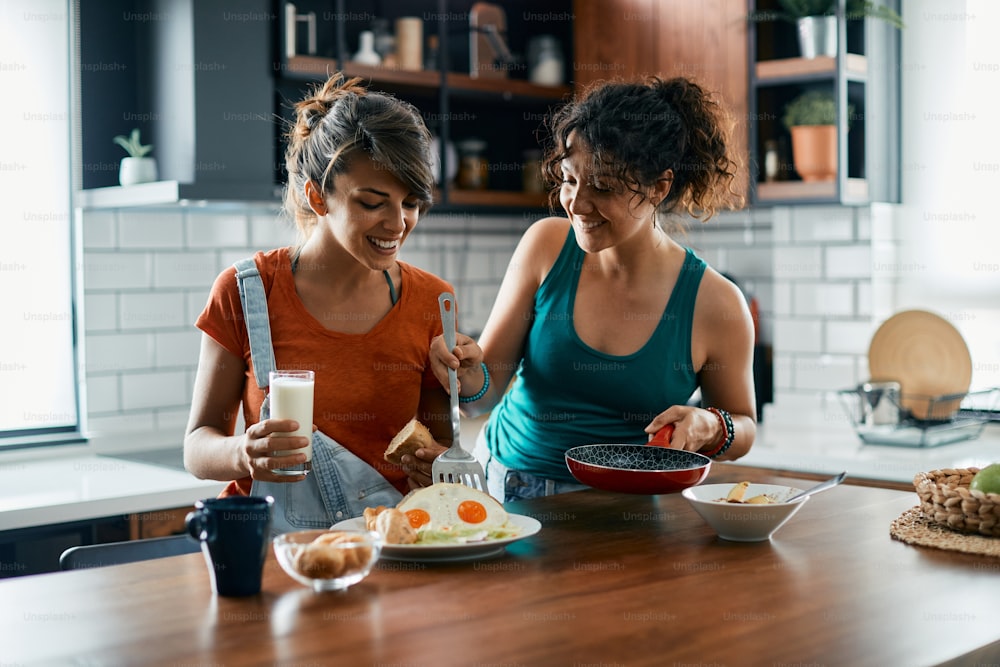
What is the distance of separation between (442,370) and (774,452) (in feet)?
5.02

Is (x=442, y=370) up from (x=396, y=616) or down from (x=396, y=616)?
up

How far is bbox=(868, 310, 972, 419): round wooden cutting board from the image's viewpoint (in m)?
3.42

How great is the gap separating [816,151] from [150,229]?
83.3 inches

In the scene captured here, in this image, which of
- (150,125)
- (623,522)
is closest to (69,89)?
(150,125)

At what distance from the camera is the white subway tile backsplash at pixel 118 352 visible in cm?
339

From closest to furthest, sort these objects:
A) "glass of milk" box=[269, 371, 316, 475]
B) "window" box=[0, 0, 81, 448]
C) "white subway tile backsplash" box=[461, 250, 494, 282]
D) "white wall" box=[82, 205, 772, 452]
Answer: "glass of milk" box=[269, 371, 316, 475] → "window" box=[0, 0, 81, 448] → "white wall" box=[82, 205, 772, 452] → "white subway tile backsplash" box=[461, 250, 494, 282]

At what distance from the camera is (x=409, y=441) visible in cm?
192

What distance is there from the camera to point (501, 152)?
4410mm

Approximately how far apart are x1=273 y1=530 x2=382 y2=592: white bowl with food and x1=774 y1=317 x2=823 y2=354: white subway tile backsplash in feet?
8.82

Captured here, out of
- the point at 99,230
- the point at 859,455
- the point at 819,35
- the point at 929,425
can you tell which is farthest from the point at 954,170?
the point at 99,230

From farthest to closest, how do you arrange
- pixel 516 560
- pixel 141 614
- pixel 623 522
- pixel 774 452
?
pixel 774 452 < pixel 623 522 < pixel 516 560 < pixel 141 614

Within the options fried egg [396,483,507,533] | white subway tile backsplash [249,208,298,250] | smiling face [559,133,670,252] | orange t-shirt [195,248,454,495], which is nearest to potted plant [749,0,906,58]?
smiling face [559,133,670,252]

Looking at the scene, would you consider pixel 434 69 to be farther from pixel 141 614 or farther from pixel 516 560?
pixel 141 614

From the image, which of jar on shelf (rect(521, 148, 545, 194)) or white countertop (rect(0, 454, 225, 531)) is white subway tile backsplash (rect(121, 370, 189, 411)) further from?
jar on shelf (rect(521, 148, 545, 194))
